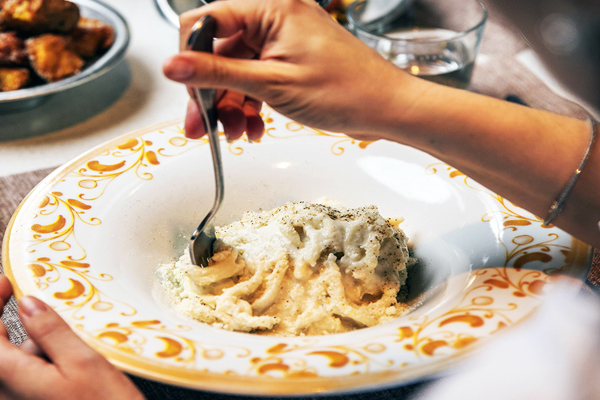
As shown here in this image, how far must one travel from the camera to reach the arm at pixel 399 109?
750 mm

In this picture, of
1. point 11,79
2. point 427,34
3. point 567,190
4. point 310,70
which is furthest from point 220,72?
point 427,34

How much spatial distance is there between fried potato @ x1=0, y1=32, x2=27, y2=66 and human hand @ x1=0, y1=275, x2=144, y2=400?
3.60 feet

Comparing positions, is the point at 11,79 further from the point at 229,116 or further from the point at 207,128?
the point at 207,128

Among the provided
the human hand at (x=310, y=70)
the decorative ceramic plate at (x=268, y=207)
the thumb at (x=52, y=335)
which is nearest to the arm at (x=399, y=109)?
the human hand at (x=310, y=70)

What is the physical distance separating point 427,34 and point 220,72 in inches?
49.8

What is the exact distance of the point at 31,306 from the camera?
2.21 feet

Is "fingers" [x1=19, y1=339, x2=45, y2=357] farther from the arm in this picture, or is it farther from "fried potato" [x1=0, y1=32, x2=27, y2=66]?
"fried potato" [x1=0, y1=32, x2=27, y2=66]

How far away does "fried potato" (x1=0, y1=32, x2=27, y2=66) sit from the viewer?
151 centimetres

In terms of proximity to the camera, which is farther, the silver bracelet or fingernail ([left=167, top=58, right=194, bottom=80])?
the silver bracelet

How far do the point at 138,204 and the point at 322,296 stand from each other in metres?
0.39

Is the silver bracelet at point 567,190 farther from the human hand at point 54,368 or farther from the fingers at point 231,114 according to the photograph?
the human hand at point 54,368

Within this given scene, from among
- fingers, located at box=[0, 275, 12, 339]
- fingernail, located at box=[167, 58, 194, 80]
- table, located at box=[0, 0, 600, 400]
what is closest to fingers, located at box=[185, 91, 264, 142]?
fingernail, located at box=[167, 58, 194, 80]

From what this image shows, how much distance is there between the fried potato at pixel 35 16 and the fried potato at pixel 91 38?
5cm

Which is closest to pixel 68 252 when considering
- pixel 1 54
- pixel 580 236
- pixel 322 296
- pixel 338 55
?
pixel 322 296
